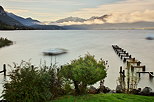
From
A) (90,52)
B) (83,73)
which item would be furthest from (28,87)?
(90,52)

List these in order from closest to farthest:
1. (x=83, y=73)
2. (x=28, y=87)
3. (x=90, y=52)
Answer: (x=28, y=87) < (x=83, y=73) < (x=90, y=52)

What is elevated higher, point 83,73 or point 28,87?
point 83,73

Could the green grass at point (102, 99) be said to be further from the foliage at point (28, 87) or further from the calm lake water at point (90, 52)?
the calm lake water at point (90, 52)

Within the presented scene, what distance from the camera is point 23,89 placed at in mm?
8039

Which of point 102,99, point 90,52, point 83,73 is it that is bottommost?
point 90,52

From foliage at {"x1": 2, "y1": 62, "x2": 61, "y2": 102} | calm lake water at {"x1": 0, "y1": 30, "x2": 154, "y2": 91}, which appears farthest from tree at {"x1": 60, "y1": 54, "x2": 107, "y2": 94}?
calm lake water at {"x1": 0, "y1": 30, "x2": 154, "y2": 91}

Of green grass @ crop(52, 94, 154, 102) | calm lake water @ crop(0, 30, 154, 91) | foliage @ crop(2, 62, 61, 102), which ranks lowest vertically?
calm lake water @ crop(0, 30, 154, 91)

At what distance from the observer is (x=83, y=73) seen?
29.6ft

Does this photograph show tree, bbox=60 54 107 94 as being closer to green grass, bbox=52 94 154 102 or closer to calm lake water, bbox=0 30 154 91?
green grass, bbox=52 94 154 102

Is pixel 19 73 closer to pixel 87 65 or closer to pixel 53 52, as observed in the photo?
pixel 87 65

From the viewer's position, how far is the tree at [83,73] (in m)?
9.04

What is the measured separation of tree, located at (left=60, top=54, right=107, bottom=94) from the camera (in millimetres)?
9039

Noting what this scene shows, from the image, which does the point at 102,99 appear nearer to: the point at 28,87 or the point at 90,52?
the point at 28,87

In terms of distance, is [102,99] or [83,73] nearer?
[102,99]
